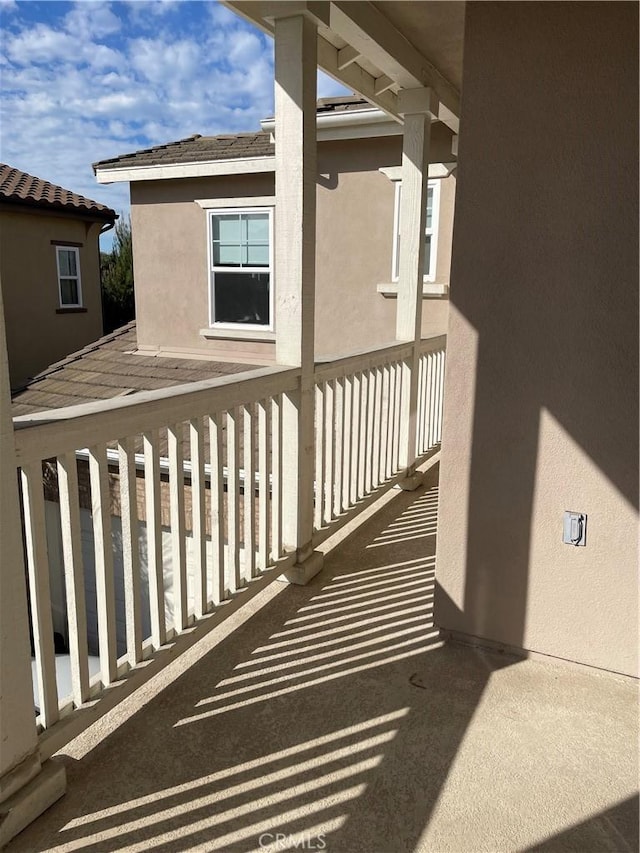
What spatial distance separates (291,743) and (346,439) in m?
1.91

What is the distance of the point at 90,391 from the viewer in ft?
22.6

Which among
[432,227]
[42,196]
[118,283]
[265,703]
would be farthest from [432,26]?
[118,283]

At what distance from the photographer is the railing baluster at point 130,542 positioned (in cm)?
195

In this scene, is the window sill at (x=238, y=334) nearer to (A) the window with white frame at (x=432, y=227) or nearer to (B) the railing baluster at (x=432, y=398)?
(A) the window with white frame at (x=432, y=227)

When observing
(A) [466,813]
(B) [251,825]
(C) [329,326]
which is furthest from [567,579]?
(C) [329,326]

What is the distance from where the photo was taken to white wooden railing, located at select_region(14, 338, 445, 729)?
5.62 feet

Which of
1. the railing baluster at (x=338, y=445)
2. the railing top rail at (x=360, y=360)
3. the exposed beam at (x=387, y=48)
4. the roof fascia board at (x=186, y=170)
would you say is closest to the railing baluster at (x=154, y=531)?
the railing top rail at (x=360, y=360)

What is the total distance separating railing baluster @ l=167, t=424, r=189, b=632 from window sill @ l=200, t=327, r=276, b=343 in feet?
17.3

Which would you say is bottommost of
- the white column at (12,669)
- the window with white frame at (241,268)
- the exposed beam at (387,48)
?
the white column at (12,669)

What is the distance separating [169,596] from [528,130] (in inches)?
207

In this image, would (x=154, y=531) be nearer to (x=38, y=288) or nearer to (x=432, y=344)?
(x=432, y=344)

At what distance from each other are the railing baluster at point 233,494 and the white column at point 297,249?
0.43 metres

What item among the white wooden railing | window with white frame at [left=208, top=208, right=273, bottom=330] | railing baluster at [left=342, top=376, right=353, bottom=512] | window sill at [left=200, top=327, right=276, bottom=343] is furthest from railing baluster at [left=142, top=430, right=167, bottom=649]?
window with white frame at [left=208, top=208, right=273, bottom=330]

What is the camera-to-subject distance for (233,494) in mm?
2617
